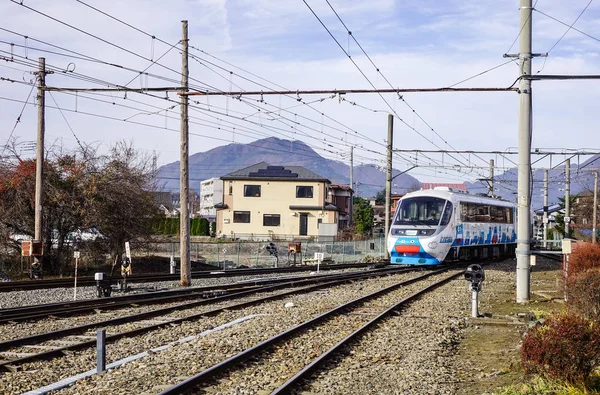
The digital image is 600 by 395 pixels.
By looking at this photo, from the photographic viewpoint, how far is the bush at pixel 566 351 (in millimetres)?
8398

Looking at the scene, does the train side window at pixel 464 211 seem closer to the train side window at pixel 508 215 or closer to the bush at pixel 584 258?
the train side window at pixel 508 215

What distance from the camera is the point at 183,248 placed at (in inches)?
983

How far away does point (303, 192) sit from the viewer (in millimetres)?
74312

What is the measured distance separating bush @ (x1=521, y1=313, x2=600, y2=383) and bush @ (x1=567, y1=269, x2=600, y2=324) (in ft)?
12.0

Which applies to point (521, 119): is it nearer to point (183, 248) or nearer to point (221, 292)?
point (221, 292)

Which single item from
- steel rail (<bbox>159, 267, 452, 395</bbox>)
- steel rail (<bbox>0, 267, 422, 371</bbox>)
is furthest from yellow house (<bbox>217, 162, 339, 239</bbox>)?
steel rail (<bbox>159, 267, 452, 395</bbox>)

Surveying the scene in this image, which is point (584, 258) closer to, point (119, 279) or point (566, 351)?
point (566, 351)

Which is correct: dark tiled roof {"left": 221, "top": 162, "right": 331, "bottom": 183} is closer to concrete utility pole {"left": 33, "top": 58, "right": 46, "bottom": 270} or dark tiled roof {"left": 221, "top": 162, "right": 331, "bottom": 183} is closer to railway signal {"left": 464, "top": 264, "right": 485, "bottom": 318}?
concrete utility pole {"left": 33, "top": 58, "right": 46, "bottom": 270}

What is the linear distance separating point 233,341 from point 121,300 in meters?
7.18

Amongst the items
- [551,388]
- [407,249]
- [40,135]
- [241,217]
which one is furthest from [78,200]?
[241,217]

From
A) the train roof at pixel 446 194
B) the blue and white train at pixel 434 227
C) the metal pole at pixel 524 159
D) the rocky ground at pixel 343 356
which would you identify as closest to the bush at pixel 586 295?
the rocky ground at pixel 343 356

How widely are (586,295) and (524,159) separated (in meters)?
7.11

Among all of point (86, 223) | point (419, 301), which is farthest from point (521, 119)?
point (86, 223)

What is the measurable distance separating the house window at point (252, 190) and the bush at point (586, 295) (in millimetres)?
61394
